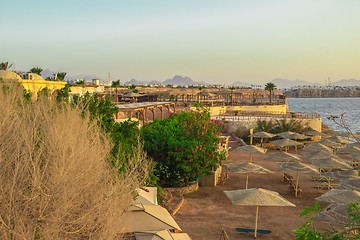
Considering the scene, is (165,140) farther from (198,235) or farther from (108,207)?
(108,207)

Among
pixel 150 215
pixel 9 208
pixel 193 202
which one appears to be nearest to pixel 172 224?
pixel 150 215

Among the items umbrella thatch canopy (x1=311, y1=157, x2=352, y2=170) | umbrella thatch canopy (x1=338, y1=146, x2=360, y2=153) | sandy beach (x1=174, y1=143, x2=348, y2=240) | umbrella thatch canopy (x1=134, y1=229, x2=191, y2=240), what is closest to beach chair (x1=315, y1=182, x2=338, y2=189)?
sandy beach (x1=174, y1=143, x2=348, y2=240)

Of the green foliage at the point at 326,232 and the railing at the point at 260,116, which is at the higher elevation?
the green foliage at the point at 326,232

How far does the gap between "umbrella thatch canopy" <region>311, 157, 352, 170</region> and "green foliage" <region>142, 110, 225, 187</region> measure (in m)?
4.89

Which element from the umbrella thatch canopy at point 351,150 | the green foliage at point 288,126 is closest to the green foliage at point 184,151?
the umbrella thatch canopy at point 351,150

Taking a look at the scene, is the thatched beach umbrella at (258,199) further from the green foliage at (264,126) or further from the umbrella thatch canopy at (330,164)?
the green foliage at (264,126)

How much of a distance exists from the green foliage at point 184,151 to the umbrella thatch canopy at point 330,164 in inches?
192

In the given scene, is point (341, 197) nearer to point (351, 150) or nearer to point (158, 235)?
point (158, 235)

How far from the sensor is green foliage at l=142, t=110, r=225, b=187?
53.3ft

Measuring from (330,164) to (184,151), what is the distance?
7441 mm

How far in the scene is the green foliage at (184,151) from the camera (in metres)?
16.2

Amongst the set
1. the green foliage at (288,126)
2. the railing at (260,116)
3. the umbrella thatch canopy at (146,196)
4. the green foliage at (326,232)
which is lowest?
the green foliage at (288,126)

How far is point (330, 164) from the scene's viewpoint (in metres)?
16.1

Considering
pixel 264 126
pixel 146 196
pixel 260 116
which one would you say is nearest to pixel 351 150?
pixel 264 126
